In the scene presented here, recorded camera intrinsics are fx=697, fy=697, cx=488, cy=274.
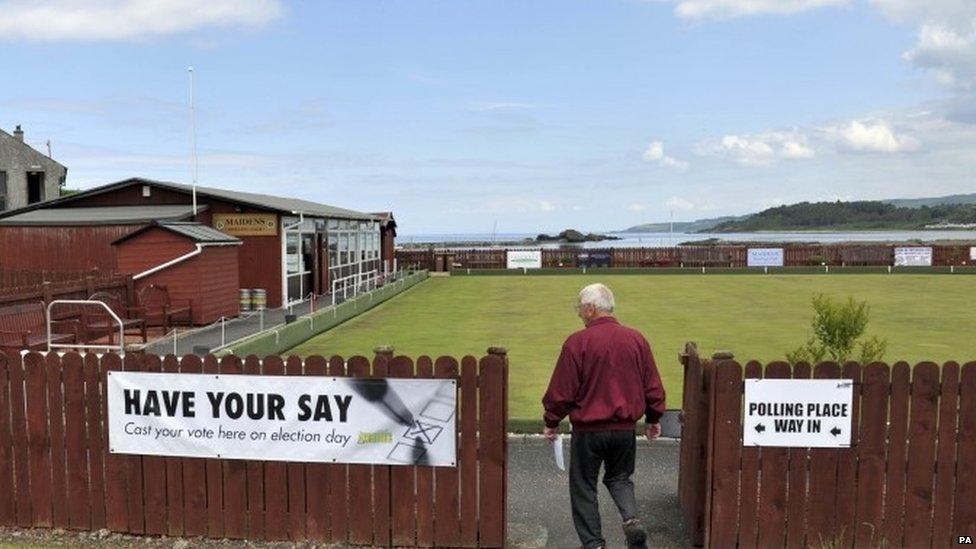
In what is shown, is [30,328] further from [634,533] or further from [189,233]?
[634,533]

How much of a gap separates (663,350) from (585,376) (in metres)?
9.81

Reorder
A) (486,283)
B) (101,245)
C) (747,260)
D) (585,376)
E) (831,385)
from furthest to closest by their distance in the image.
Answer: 1. (747,260)
2. (486,283)
3. (101,245)
4. (831,385)
5. (585,376)

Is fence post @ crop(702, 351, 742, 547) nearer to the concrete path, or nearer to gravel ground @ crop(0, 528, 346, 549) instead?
the concrete path

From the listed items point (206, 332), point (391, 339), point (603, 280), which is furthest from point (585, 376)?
point (603, 280)

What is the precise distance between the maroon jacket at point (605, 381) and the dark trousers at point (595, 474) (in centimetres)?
9

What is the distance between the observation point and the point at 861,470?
490 centimetres

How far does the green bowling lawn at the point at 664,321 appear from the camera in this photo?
13406 millimetres

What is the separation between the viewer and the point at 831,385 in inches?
191

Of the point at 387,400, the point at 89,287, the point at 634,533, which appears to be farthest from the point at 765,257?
the point at 387,400

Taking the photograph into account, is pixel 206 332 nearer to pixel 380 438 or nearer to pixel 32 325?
pixel 32 325

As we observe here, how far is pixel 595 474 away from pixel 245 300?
58.2 ft

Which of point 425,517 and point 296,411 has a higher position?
point 296,411

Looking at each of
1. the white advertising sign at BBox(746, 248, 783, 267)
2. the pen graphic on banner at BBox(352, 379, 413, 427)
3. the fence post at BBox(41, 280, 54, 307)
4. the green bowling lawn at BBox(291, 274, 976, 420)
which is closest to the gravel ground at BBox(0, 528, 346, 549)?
the pen graphic on banner at BBox(352, 379, 413, 427)

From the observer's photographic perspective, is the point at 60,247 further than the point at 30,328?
Yes
